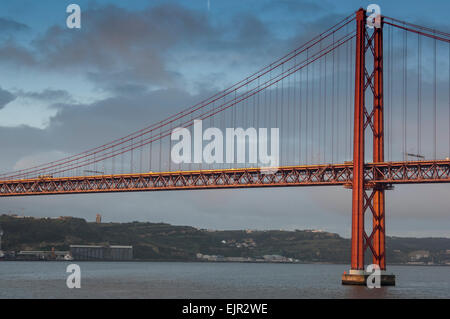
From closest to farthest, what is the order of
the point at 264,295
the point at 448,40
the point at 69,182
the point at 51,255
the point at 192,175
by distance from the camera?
the point at 264,295, the point at 448,40, the point at 192,175, the point at 69,182, the point at 51,255

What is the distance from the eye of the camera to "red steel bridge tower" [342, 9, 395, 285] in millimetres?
55625

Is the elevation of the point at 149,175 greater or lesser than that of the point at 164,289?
greater

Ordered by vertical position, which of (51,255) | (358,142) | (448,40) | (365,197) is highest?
(448,40)

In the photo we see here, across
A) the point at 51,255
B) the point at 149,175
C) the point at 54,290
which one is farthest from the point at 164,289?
the point at 51,255

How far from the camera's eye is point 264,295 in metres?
55.6

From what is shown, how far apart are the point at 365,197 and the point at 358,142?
4.08m

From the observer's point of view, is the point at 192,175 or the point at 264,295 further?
the point at 192,175

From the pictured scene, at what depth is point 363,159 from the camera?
184 ft

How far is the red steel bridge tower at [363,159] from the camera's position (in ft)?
182

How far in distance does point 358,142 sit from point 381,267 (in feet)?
31.6
